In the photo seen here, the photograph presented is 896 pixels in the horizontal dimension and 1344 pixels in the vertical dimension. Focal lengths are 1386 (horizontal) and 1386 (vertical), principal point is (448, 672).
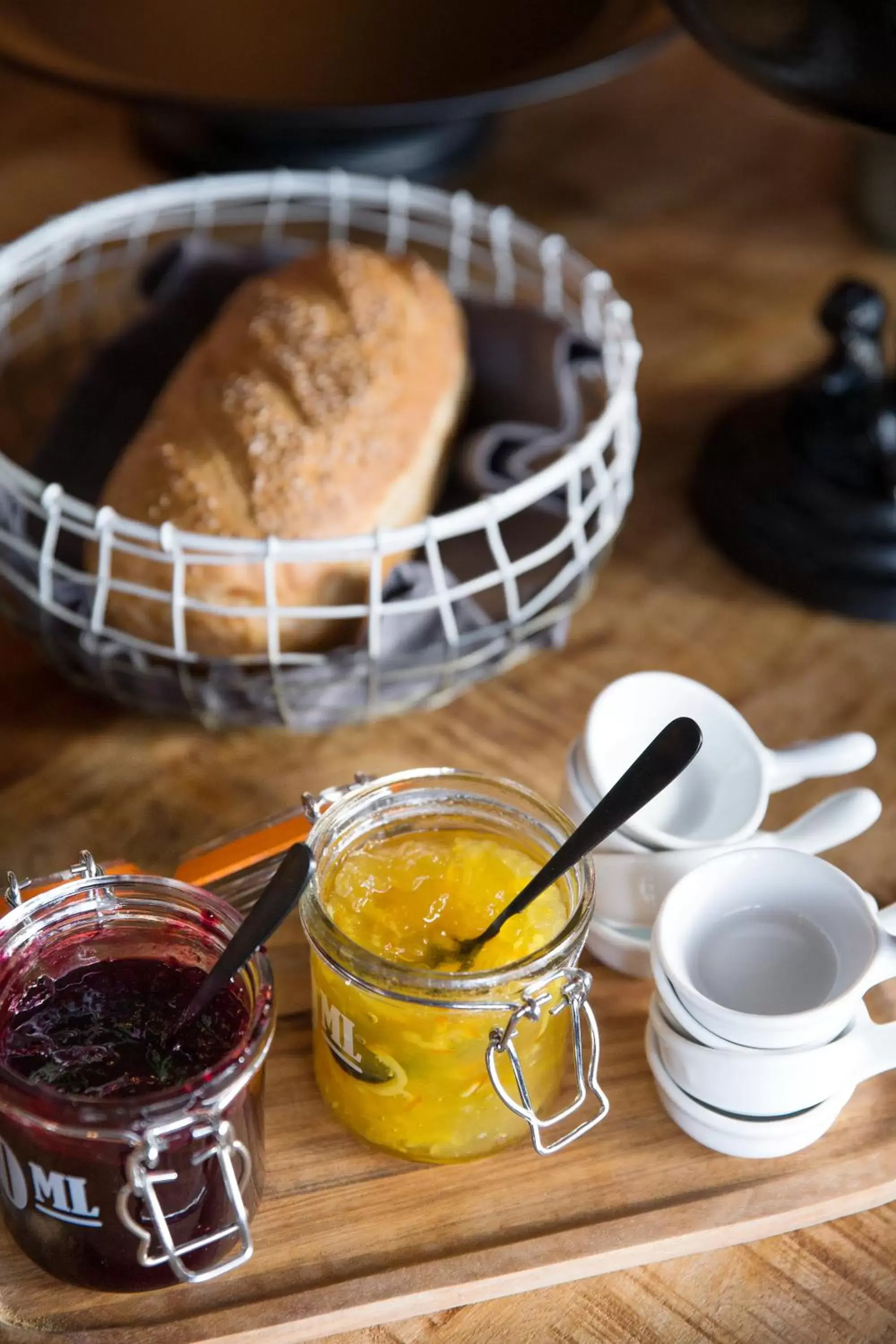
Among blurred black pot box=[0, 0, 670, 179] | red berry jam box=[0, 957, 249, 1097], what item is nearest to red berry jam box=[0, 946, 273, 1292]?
red berry jam box=[0, 957, 249, 1097]

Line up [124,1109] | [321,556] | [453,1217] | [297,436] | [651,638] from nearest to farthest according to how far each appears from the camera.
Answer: [124,1109]
[453,1217]
[321,556]
[297,436]
[651,638]

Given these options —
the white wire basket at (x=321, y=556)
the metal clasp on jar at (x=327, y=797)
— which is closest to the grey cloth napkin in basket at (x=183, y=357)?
the white wire basket at (x=321, y=556)

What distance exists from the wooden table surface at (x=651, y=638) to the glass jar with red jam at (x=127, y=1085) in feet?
0.32

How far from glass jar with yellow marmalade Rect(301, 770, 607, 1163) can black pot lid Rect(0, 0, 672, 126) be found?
49cm

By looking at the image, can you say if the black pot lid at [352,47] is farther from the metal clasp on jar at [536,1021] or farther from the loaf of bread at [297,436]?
the metal clasp on jar at [536,1021]

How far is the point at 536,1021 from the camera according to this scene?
0.55 metres

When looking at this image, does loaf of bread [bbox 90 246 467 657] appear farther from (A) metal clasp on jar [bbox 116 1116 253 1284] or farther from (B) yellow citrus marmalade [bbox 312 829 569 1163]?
(A) metal clasp on jar [bbox 116 1116 253 1284]

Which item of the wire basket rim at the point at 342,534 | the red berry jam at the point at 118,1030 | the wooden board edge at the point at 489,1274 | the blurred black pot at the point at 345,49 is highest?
the blurred black pot at the point at 345,49

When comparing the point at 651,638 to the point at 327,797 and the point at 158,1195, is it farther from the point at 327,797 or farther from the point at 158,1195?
the point at 158,1195

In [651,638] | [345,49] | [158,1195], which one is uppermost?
[345,49]

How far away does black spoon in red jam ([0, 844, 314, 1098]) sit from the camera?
1.68 feet

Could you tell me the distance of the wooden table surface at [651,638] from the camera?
0.59 meters

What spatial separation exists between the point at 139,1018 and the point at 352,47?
2.45 ft

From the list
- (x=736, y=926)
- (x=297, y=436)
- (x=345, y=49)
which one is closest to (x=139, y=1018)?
(x=736, y=926)
